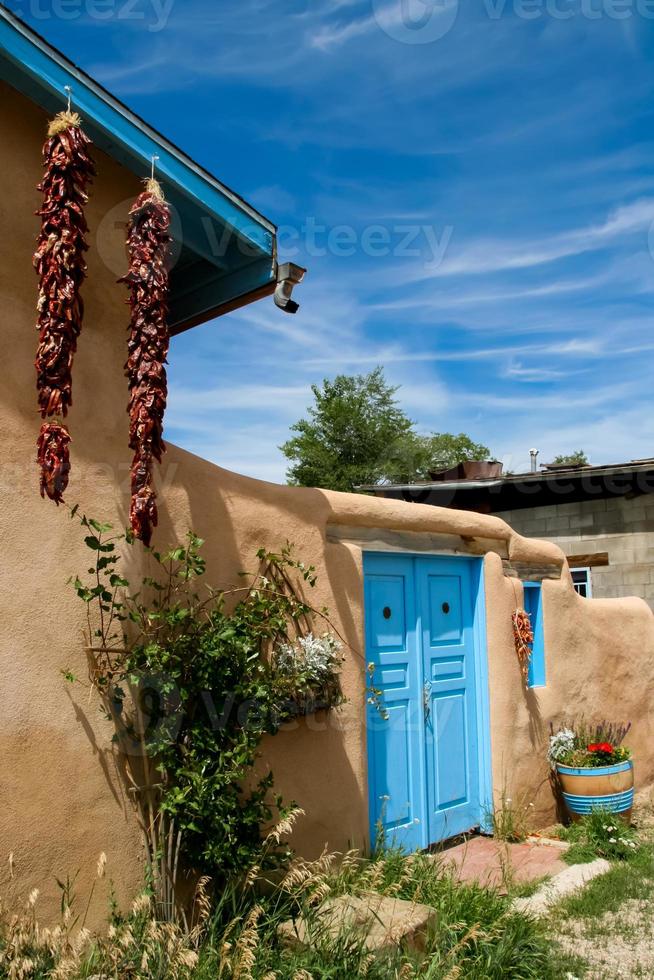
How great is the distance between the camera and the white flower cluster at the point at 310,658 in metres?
4.32

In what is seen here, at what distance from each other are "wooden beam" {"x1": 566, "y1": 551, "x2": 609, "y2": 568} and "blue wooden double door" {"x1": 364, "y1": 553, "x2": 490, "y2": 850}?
187 inches

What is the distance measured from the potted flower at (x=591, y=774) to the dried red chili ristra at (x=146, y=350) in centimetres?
462

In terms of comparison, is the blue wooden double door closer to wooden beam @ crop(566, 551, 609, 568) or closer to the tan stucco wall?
the tan stucco wall

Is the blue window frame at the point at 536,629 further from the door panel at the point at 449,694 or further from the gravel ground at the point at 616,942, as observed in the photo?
the gravel ground at the point at 616,942

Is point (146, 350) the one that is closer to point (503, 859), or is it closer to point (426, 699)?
point (426, 699)

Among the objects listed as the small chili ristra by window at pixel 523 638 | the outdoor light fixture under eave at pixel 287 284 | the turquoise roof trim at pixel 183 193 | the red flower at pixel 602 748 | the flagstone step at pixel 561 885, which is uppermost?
the turquoise roof trim at pixel 183 193

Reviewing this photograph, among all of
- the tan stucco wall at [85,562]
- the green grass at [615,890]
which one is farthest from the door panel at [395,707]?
the green grass at [615,890]

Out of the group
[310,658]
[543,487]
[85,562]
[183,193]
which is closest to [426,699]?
[310,658]

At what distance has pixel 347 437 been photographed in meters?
29.6

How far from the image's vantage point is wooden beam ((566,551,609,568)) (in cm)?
1040

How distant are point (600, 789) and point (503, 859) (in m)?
1.46

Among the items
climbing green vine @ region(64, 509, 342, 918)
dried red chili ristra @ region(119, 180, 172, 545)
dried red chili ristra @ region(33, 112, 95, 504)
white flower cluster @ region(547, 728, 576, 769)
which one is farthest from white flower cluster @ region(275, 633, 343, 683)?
white flower cluster @ region(547, 728, 576, 769)

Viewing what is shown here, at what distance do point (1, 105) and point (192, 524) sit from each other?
217cm

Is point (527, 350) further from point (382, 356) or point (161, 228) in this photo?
point (382, 356)
